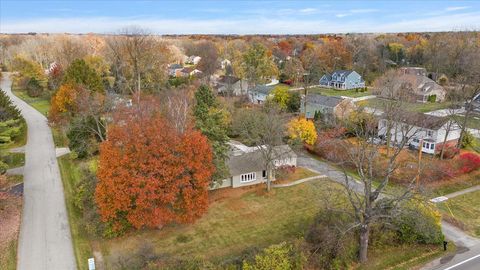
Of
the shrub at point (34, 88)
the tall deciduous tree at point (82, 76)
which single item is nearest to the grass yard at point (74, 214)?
the tall deciduous tree at point (82, 76)

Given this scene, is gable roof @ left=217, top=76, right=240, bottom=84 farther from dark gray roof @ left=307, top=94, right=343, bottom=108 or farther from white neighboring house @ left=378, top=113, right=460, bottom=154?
white neighboring house @ left=378, top=113, right=460, bottom=154

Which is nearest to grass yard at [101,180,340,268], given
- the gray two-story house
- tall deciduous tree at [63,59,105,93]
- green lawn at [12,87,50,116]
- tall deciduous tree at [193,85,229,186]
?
tall deciduous tree at [193,85,229,186]

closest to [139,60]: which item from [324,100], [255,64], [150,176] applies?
[255,64]

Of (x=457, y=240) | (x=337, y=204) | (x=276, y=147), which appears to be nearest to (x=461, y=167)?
(x=457, y=240)

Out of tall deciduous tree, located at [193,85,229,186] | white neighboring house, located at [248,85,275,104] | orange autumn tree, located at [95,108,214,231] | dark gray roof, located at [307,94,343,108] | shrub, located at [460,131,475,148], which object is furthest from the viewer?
white neighboring house, located at [248,85,275,104]

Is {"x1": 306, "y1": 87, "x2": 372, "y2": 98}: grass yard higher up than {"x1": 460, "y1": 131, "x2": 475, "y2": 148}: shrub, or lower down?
higher up

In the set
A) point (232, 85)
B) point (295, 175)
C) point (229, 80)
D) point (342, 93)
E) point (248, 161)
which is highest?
point (229, 80)

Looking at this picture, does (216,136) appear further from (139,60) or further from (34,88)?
(34,88)
